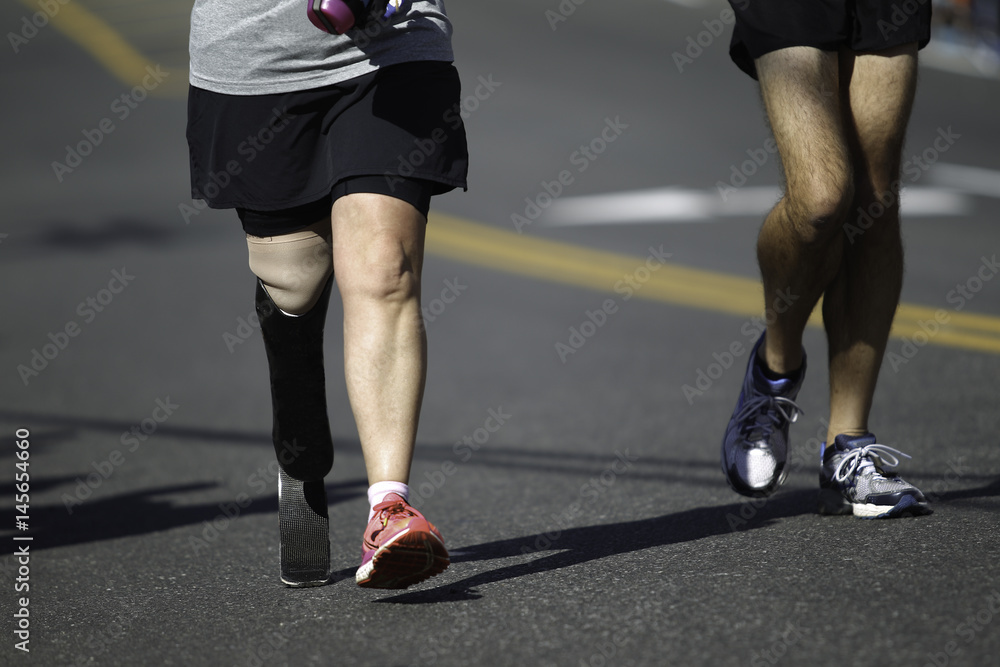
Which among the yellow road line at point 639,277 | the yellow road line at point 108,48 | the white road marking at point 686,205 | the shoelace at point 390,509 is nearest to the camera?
the shoelace at point 390,509

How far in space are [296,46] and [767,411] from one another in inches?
68.3

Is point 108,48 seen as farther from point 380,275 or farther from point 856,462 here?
point 856,462

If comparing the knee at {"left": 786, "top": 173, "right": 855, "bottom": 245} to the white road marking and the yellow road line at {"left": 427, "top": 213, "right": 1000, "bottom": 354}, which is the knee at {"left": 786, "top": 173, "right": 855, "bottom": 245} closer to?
the yellow road line at {"left": 427, "top": 213, "right": 1000, "bottom": 354}

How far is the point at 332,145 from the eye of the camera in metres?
2.87

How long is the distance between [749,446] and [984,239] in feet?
20.7

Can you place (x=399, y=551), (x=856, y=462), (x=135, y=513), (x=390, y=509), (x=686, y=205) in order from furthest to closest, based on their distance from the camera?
1. (x=686, y=205)
2. (x=135, y=513)
3. (x=856, y=462)
4. (x=390, y=509)
5. (x=399, y=551)

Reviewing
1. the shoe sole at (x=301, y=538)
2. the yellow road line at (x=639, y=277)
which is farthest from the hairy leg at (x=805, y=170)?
the yellow road line at (x=639, y=277)

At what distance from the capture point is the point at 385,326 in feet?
9.37

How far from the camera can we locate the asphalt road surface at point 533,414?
104 inches

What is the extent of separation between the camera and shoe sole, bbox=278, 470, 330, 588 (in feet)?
10.2

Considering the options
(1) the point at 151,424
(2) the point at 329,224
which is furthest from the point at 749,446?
(1) the point at 151,424

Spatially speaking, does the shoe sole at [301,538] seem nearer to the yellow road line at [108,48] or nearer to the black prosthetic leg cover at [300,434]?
the black prosthetic leg cover at [300,434]

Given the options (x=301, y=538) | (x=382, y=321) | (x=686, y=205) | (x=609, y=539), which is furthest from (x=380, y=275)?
(x=686, y=205)

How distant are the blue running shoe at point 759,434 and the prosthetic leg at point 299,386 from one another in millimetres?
1196
